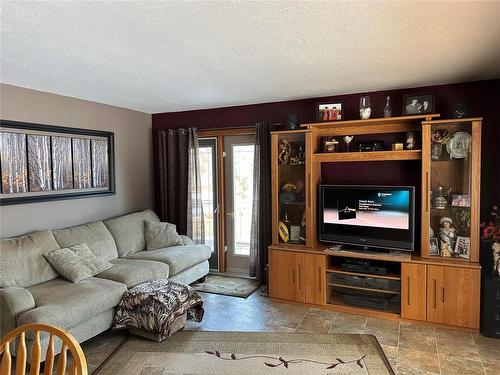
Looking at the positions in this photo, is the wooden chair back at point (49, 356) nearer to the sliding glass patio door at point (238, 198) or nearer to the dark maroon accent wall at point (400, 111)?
the dark maroon accent wall at point (400, 111)

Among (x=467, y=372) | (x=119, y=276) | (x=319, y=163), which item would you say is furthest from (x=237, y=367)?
(x=319, y=163)

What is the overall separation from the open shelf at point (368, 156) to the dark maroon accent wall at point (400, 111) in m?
0.33

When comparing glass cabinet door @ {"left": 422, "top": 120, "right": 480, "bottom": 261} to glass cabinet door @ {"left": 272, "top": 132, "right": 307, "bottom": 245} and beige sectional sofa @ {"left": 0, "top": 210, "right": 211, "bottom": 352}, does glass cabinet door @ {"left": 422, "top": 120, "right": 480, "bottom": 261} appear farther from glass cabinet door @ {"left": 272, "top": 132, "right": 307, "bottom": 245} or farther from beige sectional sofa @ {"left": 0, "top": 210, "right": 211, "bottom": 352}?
beige sectional sofa @ {"left": 0, "top": 210, "right": 211, "bottom": 352}

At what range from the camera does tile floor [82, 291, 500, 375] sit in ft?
9.36

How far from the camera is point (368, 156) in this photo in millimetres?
3969

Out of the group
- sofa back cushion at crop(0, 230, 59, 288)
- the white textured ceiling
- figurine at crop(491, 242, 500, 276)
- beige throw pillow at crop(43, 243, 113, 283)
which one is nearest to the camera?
the white textured ceiling

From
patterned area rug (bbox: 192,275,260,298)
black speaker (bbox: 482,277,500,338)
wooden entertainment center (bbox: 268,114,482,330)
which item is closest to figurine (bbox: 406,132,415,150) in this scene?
wooden entertainment center (bbox: 268,114,482,330)

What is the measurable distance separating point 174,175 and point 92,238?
5.29ft

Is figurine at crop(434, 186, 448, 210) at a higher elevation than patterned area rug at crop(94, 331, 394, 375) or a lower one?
higher

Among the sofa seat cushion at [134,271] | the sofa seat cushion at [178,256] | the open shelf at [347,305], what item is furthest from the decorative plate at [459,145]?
the sofa seat cushion at [134,271]

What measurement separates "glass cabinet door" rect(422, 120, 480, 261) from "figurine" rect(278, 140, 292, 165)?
58.9 inches

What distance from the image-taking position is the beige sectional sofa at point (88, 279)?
2.81 m

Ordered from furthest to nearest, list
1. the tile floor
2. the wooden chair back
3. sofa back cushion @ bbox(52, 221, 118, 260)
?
sofa back cushion @ bbox(52, 221, 118, 260) → the tile floor → the wooden chair back

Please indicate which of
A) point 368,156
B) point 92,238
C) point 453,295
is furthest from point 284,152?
point 92,238
